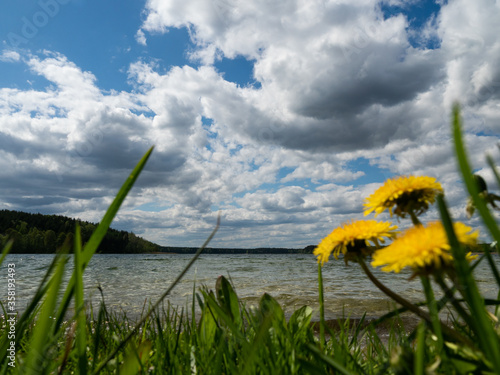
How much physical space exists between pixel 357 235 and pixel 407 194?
0.63ft

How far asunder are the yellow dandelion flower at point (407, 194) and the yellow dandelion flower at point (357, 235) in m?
0.06

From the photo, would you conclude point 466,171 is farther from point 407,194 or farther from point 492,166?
point 407,194

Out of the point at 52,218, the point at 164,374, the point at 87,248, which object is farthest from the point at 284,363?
the point at 52,218

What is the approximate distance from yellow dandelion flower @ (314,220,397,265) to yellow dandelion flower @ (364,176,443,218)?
0.06m

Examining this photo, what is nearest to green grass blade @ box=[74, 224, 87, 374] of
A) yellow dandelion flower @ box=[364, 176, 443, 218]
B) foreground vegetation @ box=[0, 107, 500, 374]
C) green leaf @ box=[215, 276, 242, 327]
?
foreground vegetation @ box=[0, 107, 500, 374]

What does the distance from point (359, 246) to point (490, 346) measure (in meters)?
0.61

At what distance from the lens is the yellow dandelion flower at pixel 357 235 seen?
99 centimetres

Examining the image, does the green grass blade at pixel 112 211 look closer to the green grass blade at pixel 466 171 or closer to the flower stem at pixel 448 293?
the green grass blade at pixel 466 171

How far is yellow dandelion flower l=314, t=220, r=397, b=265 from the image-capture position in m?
0.99

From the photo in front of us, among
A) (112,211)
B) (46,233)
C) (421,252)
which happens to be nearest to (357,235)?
(421,252)

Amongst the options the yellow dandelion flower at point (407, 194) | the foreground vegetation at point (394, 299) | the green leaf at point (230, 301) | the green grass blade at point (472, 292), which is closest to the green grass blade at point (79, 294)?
the foreground vegetation at point (394, 299)

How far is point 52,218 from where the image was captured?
5809cm

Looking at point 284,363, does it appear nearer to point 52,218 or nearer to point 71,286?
point 71,286

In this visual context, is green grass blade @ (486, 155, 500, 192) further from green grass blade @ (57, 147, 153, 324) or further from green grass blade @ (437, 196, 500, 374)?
green grass blade @ (57, 147, 153, 324)
